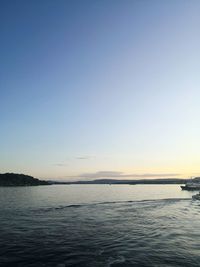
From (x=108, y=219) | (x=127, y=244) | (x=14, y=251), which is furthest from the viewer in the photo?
(x=108, y=219)

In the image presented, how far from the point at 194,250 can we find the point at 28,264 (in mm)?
16969

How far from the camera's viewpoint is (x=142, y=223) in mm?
52844

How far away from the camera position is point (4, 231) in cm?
4356

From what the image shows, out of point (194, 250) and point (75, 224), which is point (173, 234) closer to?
point (194, 250)

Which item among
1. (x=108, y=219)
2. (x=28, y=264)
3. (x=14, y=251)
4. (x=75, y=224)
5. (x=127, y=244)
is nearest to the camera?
(x=28, y=264)

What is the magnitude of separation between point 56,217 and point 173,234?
23597 millimetres

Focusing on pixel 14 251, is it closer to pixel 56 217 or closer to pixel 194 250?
pixel 194 250

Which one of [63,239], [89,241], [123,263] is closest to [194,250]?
[123,263]

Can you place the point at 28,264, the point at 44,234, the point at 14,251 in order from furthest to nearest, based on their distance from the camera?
the point at 44,234 → the point at 14,251 → the point at 28,264

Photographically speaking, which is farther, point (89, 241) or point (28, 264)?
point (89, 241)

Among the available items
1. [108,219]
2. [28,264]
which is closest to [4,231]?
[28,264]

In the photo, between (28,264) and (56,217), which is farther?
(56,217)

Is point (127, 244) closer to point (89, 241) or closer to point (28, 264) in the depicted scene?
point (89, 241)

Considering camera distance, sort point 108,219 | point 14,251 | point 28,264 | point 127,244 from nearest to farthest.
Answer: point 28,264 < point 14,251 < point 127,244 < point 108,219
